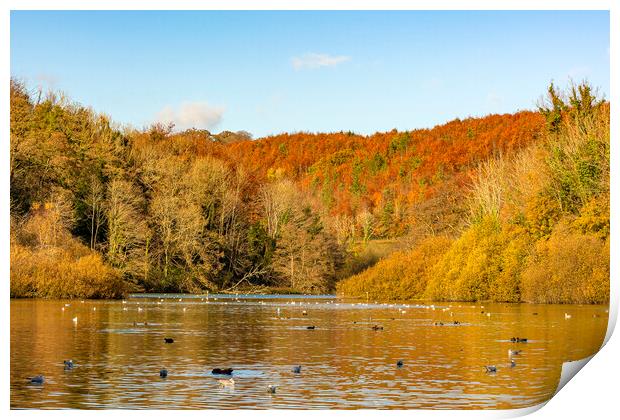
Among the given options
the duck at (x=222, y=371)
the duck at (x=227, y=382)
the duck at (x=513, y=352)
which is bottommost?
the duck at (x=227, y=382)

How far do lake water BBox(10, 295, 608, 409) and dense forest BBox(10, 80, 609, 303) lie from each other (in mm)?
8410

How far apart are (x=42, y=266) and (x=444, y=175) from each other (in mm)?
51930

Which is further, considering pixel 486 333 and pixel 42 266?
pixel 42 266

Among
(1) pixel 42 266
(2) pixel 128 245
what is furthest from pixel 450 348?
(2) pixel 128 245

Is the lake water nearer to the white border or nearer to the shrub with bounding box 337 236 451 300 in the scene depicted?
the white border

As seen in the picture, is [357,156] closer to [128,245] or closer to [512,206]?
[128,245]

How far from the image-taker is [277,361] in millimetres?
19047

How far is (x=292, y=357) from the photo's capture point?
1983 centimetres

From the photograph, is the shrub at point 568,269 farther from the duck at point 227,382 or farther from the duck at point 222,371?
the duck at point 227,382

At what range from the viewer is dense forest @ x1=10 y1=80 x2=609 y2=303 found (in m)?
41.0

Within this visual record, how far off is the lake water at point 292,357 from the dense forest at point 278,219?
8.41 metres

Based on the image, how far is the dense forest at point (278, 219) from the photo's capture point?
4103cm

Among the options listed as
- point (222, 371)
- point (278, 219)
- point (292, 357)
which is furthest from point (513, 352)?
point (278, 219)
